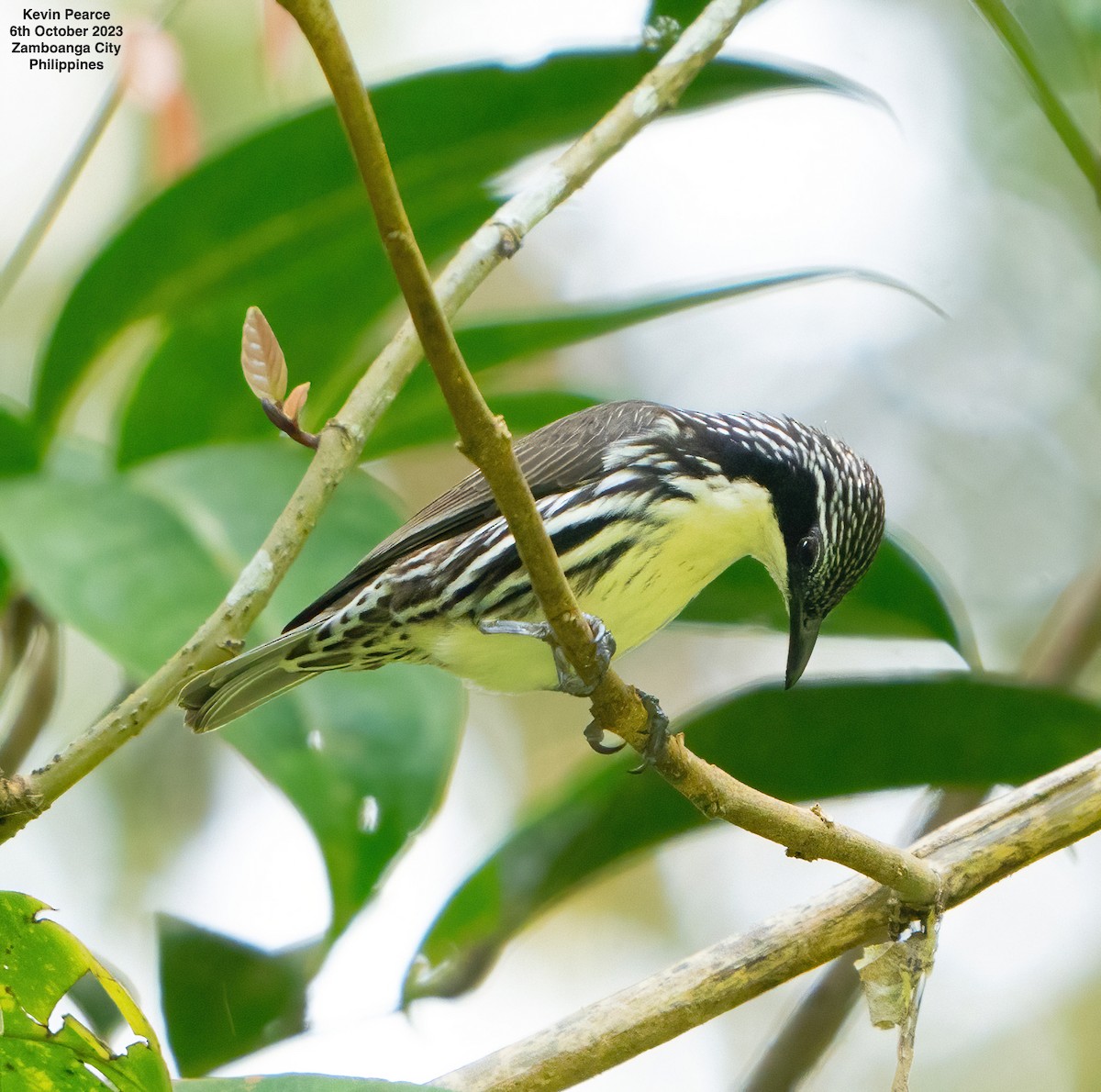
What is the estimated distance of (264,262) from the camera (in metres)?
3.51

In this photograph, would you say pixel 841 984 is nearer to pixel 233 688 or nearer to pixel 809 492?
pixel 809 492

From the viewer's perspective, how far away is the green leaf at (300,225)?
132 inches

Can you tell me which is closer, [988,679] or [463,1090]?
[463,1090]

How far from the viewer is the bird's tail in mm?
2871

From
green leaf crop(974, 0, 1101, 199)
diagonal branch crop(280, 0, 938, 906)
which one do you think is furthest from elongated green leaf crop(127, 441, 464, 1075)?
green leaf crop(974, 0, 1101, 199)

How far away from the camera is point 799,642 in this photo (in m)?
3.15

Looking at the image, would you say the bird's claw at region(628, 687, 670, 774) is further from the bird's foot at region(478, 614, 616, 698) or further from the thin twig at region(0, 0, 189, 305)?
the thin twig at region(0, 0, 189, 305)

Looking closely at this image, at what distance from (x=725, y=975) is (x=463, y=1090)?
455 mm

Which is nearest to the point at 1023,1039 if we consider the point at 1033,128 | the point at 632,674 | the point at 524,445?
the point at 632,674

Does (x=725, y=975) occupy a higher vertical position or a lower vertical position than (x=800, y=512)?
lower

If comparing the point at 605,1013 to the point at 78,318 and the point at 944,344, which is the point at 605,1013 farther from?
the point at 944,344

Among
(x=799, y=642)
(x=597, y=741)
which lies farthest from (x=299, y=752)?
(x=799, y=642)

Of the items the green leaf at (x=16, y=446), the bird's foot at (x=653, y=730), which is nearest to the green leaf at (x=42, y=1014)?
the bird's foot at (x=653, y=730)

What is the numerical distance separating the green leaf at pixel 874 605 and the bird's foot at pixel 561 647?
0.89 m
